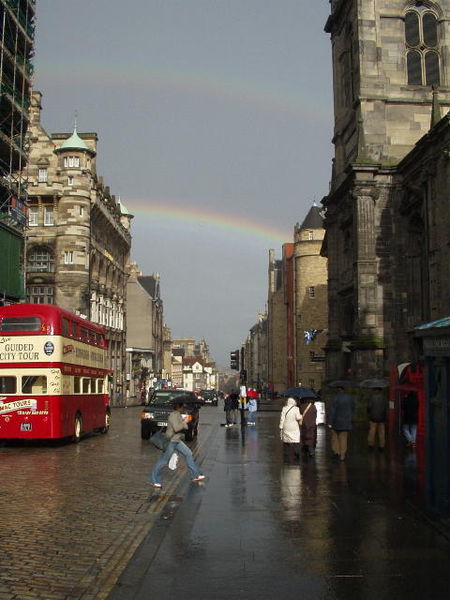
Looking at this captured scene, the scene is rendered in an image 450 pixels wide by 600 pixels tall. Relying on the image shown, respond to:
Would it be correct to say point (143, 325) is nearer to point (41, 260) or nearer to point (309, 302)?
point (309, 302)

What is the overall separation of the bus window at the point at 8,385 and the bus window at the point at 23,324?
1.54 metres

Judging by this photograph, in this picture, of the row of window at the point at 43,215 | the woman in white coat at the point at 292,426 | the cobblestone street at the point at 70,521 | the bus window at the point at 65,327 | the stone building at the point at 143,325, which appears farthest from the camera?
the stone building at the point at 143,325

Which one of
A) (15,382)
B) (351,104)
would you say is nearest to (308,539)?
(15,382)

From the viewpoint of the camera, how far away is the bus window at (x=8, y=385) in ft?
70.2

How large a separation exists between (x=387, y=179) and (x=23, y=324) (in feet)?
67.2

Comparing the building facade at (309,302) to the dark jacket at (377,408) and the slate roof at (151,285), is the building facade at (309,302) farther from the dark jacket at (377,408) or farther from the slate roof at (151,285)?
the dark jacket at (377,408)

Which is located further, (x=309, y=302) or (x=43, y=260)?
(x=309, y=302)

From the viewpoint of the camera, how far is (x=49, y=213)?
59219 mm

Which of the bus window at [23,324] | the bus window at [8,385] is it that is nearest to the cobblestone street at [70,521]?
the bus window at [8,385]

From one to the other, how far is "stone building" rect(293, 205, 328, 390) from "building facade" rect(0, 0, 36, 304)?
41.3 m

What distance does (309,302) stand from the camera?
79.0 m

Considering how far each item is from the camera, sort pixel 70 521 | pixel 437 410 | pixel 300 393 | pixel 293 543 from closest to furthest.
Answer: pixel 293 543 → pixel 70 521 → pixel 437 410 → pixel 300 393

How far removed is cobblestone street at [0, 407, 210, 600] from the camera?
21.7ft

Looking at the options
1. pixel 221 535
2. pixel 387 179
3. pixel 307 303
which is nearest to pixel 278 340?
pixel 307 303
